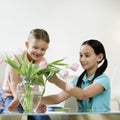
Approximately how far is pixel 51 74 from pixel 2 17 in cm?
89

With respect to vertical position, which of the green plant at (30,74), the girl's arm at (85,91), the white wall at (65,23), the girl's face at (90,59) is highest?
the white wall at (65,23)

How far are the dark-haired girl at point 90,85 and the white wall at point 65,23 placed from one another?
0.27 metres

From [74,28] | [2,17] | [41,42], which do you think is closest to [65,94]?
[41,42]

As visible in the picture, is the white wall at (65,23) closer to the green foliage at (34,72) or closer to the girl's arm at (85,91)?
the girl's arm at (85,91)

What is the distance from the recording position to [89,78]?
1.62 meters

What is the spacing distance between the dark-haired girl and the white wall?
10.7 inches

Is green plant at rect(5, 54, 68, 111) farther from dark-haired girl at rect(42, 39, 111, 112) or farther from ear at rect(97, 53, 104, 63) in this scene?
ear at rect(97, 53, 104, 63)

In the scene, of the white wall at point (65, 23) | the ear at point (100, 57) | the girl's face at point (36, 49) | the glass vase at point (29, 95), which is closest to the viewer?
the glass vase at point (29, 95)

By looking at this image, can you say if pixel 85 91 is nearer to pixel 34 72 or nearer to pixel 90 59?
pixel 90 59

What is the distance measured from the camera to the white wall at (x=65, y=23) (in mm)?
1924

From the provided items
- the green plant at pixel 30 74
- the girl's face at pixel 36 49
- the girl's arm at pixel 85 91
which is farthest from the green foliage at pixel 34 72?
the girl's face at pixel 36 49

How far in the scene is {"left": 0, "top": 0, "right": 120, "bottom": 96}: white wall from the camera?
1.92 metres

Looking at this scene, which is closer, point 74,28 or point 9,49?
point 9,49

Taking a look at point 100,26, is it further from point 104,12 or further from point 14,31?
point 14,31
